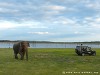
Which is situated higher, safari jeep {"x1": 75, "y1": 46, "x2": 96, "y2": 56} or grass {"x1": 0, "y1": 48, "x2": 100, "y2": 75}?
safari jeep {"x1": 75, "y1": 46, "x2": 96, "y2": 56}

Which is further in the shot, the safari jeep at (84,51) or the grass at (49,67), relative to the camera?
the safari jeep at (84,51)

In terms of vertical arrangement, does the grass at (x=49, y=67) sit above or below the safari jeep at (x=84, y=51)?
below

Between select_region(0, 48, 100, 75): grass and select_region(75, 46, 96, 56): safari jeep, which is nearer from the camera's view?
select_region(0, 48, 100, 75): grass

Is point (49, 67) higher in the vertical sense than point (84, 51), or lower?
lower

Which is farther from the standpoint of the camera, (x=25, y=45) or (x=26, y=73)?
(x=25, y=45)

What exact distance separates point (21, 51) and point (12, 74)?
47.8 ft

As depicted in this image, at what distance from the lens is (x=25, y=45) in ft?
109

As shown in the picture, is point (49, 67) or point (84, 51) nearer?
point (49, 67)

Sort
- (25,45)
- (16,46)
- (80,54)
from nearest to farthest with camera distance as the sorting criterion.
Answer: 1. (25,45)
2. (16,46)
3. (80,54)

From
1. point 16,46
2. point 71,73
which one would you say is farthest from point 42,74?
point 16,46

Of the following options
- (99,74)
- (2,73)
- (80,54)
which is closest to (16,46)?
(80,54)

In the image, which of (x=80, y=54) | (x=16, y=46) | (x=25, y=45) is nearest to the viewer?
(x=25, y=45)

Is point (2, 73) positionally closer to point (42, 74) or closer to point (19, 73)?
point (19, 73)

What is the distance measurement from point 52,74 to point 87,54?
27031mm
